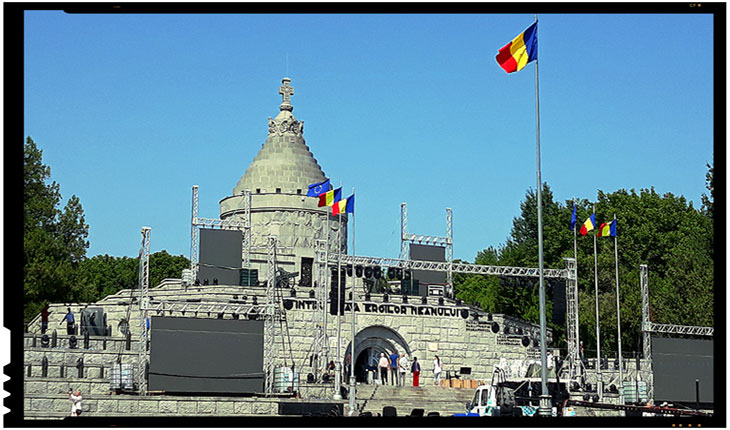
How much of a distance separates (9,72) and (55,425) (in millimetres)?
4524

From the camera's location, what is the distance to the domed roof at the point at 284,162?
61.2 metres

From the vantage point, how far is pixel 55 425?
13445 millimetres

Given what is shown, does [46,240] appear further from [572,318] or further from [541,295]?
[541,295]

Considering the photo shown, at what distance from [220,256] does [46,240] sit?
8.37 meters

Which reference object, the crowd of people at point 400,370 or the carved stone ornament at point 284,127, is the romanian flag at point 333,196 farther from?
the carved stone ornament at point 284,127

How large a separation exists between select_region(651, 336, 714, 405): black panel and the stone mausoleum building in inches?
221

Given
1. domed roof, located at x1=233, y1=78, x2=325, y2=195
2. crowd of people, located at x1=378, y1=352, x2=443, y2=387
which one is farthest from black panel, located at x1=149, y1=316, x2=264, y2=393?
domed roof, located at x1=233, y1=78, x2=325, y2=195

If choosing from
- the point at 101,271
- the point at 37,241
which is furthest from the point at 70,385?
the point at 101,271

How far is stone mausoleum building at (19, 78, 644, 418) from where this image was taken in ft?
106

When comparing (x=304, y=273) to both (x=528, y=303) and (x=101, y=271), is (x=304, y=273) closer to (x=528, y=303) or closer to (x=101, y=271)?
(x=528, y=303)

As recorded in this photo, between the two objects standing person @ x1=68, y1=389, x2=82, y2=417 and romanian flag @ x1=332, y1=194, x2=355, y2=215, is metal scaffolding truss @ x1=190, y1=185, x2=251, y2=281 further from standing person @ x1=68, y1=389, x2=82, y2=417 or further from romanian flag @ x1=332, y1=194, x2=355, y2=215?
standing person @ x1=68, y1=389, x2=82, y2=417

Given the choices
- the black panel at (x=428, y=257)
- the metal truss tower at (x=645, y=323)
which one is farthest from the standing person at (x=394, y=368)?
the metal truss tower at (x=645, y=323)

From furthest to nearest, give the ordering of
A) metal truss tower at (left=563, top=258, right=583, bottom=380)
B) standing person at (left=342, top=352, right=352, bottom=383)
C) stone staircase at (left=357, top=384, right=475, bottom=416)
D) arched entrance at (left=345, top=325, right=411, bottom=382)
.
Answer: arched entrance at (left=345, top=325, right=411, bottom=382) → standing person at (left=342, top=352, right=352, bottom=383) → metal truss tower at (left=563, top=258, right=583, bottom=380) → stone staircase at (left=357, top=384, right=475, bottom=416)

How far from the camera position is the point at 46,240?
49094 mm
